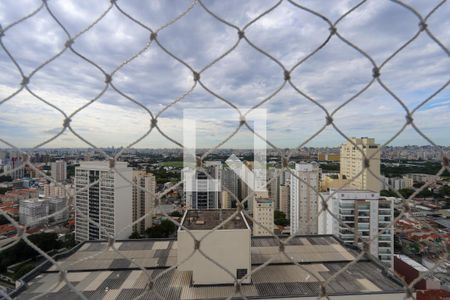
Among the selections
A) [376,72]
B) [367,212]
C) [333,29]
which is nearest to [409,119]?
[376,72]

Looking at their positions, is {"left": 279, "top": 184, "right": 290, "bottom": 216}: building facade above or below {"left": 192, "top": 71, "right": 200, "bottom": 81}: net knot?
below

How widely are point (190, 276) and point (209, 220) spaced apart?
819 mm

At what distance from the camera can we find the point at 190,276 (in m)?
4.02

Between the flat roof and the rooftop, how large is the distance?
2.35 feet

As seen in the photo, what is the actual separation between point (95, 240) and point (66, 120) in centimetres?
572

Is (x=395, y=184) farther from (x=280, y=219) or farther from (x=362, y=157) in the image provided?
(x=280, y=219)

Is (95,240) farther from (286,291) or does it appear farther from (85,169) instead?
(85,169)

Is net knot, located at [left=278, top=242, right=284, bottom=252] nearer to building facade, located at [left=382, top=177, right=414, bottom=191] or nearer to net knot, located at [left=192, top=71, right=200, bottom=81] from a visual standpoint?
building facade, located at [left=382, top=177, right=414, bottom=191]

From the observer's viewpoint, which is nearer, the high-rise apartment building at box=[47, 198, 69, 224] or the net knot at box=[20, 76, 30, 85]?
the net knot at box=[20, 76, 30, 85]

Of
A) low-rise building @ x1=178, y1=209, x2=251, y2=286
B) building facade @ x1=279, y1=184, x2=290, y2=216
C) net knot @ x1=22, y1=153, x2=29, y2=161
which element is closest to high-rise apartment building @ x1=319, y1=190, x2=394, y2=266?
building facade @ x1=279, y1=184, x2=290, y2=216

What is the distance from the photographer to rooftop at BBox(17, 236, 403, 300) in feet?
11.9

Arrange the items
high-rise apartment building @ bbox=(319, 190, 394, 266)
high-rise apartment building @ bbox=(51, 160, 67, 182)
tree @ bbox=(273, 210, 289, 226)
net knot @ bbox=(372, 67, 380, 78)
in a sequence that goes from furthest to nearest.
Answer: tree @ bbox=(273, 210, 289, 226)
high-rise apartment building @ bbox=(319, 190, 394, 266)
high-rise apartment building @ bbox=(51, 160, 67, 182)
net knot @ bbox=(372, 67, 380, 78)

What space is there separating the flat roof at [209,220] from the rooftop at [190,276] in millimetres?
717

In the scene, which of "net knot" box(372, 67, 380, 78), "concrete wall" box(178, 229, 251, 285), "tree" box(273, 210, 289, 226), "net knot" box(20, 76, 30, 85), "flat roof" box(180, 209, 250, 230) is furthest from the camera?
"tree" box(273, 210, 289, 226)
